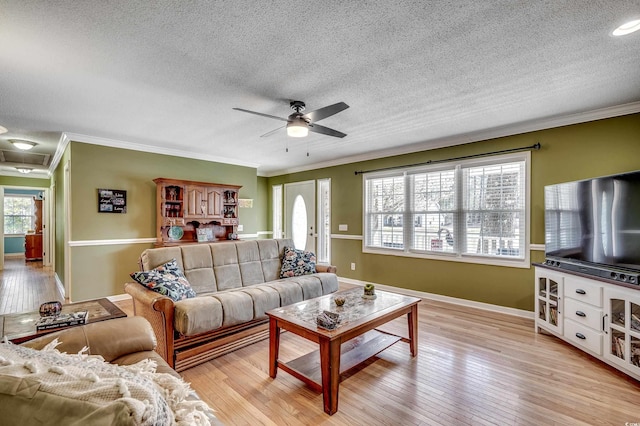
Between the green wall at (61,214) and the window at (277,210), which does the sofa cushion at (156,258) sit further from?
the window at (277,210)

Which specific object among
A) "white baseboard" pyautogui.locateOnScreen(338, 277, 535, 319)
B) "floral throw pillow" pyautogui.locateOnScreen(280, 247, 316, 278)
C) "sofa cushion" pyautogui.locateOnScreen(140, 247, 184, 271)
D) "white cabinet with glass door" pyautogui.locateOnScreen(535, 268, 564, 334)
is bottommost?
"white baseboard" pyautogui.locateOnScreen(338, 277, 535, 319)

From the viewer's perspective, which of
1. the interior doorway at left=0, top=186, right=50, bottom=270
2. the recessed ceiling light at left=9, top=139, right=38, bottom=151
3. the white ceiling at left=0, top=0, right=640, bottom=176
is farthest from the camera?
the interior doorway at left=0, top=186, right=50, bottom=270

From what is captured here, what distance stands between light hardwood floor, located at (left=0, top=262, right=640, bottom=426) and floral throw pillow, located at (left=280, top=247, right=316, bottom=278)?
93 centimetres

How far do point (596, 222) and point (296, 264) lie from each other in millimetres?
3146

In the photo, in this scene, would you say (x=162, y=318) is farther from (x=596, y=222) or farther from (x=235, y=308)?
(x=596, y=222)

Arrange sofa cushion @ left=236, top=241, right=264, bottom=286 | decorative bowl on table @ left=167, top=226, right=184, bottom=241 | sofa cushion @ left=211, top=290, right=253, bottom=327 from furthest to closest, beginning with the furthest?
decorative bowl on table @ left=167, top=226, right=184, bottom=241 → sofa cushion @ left=236, top=241, right=264, bottom=286 → sofa cushion @ left=211, top=290, right=253, bottom=327

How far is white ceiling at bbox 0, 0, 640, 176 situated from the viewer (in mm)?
1745

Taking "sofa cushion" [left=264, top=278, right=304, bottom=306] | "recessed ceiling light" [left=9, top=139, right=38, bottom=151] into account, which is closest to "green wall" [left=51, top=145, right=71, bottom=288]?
"recessed ceiling light" [left=9, top=139, right=38, bottom=151]

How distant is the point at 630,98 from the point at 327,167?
4.37 metres

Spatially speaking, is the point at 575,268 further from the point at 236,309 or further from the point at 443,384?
the point at 236,309

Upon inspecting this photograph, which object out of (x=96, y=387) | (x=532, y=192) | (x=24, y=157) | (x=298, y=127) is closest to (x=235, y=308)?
(x=298, y=127)

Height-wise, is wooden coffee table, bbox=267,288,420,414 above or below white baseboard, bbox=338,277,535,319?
above

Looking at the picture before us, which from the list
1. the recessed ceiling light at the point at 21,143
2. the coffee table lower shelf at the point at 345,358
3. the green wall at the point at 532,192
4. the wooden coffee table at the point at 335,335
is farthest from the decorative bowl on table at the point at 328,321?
the recessed ceiling light at the point at 21,143

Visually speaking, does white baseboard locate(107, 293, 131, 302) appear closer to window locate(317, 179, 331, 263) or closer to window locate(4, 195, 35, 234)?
window locate(317, 179, 331, 263)
